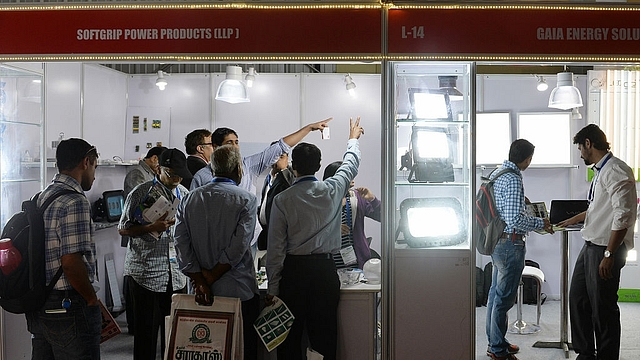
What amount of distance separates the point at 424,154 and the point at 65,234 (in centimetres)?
222

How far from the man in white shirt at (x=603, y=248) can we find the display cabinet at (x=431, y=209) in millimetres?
1092

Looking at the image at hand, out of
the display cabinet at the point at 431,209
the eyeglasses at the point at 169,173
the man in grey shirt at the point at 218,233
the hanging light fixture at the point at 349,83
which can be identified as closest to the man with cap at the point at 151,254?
the eyeglasses at the point at 169,173

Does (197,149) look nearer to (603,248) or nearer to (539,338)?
(603,248)

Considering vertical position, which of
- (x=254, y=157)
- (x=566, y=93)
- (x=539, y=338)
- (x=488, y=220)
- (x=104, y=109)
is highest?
(x=566, y=93)

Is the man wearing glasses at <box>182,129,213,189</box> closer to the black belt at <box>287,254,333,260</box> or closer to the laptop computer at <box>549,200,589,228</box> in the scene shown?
the black belt at <box>287,254,333,260</box>

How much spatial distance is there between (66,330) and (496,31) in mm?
3029

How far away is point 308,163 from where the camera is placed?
11.5 ft

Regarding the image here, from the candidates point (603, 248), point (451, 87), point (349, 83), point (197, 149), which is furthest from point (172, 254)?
point (349, 83)

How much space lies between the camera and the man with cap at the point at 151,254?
12.6ft

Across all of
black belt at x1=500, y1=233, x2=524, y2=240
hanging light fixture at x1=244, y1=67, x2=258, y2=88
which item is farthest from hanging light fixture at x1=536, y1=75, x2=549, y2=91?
hanging light fixture at x1=244, y1=67, x2=258, y2=88

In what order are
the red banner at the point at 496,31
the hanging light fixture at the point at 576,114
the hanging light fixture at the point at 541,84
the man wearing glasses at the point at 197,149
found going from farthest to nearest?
the hanging light fixture at the point at 541,84 < the hanging light fixture at the point at 576,114 < the man wearing glasses at the point at 197,149 < the red banner at the point at 496,31

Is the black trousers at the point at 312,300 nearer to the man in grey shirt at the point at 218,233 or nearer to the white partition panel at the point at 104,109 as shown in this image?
the man in grey shirt at the point at 218,233

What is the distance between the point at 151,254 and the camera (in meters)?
3.89

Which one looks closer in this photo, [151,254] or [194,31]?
[194,31]
